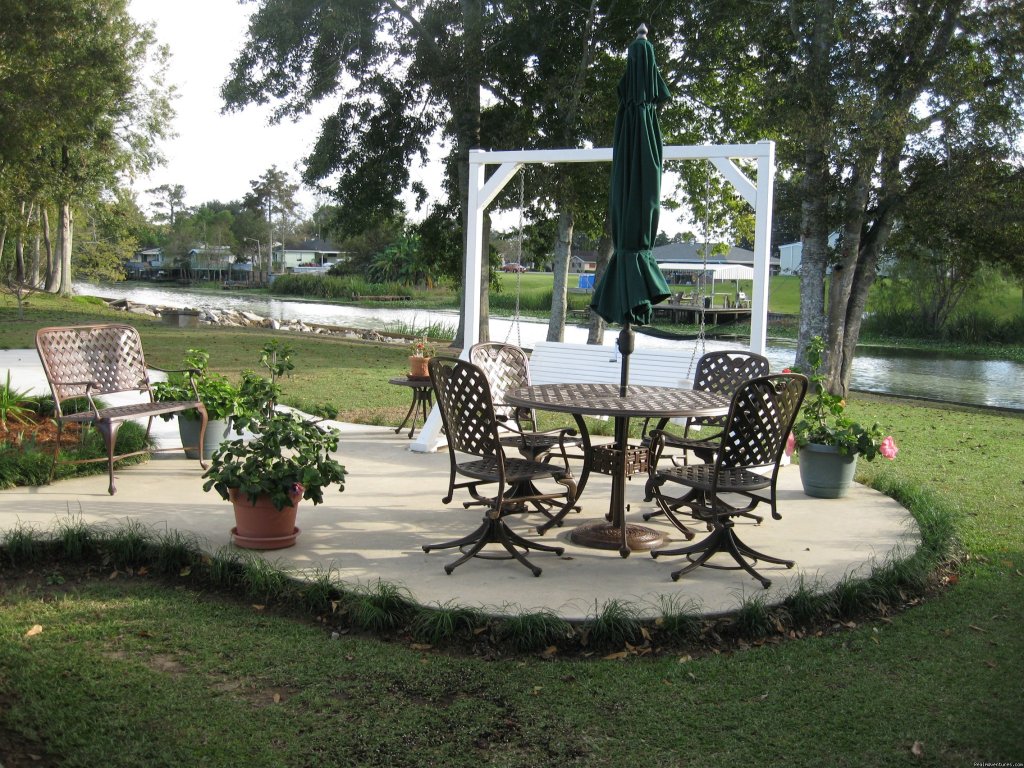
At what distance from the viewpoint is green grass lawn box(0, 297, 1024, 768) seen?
268cm

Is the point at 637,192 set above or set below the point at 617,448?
above

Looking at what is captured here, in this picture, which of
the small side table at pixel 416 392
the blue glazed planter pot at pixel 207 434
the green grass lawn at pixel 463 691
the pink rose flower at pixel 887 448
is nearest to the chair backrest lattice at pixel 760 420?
the green grass lawn at pixel 463 691

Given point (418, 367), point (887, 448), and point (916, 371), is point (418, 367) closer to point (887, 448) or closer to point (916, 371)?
point (887, 448)

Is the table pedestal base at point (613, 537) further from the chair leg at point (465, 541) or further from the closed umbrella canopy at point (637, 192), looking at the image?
the closed umbrella canopy at point (637, 192)

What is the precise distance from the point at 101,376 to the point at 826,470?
4784mm

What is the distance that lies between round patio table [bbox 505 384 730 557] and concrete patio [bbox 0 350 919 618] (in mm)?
105

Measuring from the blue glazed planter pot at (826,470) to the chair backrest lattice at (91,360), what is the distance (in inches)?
172

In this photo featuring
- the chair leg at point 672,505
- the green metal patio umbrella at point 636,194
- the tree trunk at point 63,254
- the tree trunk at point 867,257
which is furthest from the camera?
the tree trunk at point 63,254

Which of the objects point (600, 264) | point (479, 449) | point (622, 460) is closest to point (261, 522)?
point (479, 449)

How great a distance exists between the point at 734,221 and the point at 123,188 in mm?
26513

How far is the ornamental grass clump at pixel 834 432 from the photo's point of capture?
5.63m

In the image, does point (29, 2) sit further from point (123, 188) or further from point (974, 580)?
point (123, 188)

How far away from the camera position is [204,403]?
246 inches

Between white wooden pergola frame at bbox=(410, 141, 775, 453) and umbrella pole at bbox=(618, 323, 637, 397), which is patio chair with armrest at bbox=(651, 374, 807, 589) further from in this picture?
white wooden pergola frame at bbox=(410, 141, 775, 453)
